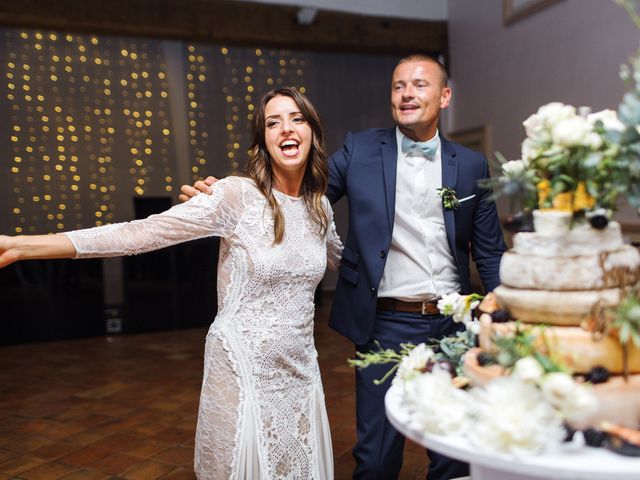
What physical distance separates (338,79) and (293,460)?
6.99 m

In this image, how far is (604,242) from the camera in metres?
1.41

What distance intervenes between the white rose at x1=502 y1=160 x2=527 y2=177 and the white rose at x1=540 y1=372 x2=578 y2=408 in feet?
1.42

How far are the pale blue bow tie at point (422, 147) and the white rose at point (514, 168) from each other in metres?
1.06

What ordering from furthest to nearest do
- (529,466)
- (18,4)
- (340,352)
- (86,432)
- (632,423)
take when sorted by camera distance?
(18,4) < (340,352) < (86,432) < (632,423) < (529,466)

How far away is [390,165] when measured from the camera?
2.60 metres

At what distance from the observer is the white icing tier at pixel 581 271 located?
1.38 meters

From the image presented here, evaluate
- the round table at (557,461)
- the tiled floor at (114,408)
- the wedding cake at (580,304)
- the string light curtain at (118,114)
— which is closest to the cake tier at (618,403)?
the wedding cake at (580,304)

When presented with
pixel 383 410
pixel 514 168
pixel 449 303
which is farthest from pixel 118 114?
pixel 514 168

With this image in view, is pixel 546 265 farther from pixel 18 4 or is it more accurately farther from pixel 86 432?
pixel 18 4

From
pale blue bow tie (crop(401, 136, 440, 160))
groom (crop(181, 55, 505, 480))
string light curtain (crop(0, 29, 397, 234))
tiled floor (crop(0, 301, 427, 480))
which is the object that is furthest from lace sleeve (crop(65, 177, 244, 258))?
string light curtain (crop(0, 29, 397, 234))

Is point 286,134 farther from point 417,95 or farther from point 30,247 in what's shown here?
point 30,247

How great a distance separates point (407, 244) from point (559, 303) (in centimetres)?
118

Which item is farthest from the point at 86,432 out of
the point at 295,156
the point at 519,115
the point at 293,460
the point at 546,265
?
the point at 519,115

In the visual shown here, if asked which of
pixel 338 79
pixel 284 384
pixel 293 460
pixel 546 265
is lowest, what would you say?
pixel 293 460
